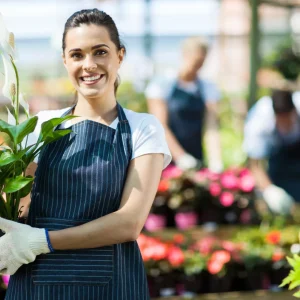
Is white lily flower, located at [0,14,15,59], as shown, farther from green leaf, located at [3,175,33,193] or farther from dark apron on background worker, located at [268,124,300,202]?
dark apron on background worker, located at [268,124,300,202]

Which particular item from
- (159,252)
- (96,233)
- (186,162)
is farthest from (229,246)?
(96,233)

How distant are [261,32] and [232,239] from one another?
1710 mm

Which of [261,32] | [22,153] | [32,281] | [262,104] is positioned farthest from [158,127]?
[261,32]

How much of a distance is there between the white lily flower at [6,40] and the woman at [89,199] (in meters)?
0.13

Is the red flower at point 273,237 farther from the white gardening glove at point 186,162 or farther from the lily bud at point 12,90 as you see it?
the lily bud at point 12,90

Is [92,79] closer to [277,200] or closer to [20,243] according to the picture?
[20,243]

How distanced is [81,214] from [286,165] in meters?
2.96

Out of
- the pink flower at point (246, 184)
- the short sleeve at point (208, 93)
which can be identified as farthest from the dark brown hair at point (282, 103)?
the pink flower at point (246, 184)

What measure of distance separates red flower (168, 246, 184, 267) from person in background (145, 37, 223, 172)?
1.10 m

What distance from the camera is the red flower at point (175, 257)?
343 cm

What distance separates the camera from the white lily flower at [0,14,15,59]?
5.52ft

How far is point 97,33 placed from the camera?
174 cm

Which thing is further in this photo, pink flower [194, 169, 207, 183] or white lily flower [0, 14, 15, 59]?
pink flower [194, 169, 207, 183]

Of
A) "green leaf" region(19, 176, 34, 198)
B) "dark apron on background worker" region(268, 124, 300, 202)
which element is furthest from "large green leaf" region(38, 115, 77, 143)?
"dark apron on background worker" region(268, 124, 300, 202)
